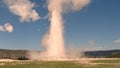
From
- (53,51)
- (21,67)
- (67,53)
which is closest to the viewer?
(21,67)

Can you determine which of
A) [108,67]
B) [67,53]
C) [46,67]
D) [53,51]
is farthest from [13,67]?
[67,53]

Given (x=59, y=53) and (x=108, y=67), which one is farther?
(x=59, y=53)

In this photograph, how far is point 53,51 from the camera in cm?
13988

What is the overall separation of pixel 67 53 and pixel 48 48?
40.7 ft

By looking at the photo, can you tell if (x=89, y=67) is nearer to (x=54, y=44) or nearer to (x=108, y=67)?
(x=108, y=67)

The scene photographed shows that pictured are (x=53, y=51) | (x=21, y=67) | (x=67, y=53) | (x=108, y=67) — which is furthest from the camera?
(x=67, y=53)

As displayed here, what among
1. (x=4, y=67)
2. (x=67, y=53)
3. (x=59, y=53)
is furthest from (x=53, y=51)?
(x=4, y=67)

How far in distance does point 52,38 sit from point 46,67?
75.2 metres

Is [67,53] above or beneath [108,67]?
above

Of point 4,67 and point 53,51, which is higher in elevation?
point 53,51

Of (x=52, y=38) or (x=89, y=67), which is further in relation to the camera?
(x=52, y=38)

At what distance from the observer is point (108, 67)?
222ft

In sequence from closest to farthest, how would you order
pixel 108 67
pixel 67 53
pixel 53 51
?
pixel 108 67, pixel 53 51, pixel 67 53

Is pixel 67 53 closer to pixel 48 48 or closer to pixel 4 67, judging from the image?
pixel 48 48
